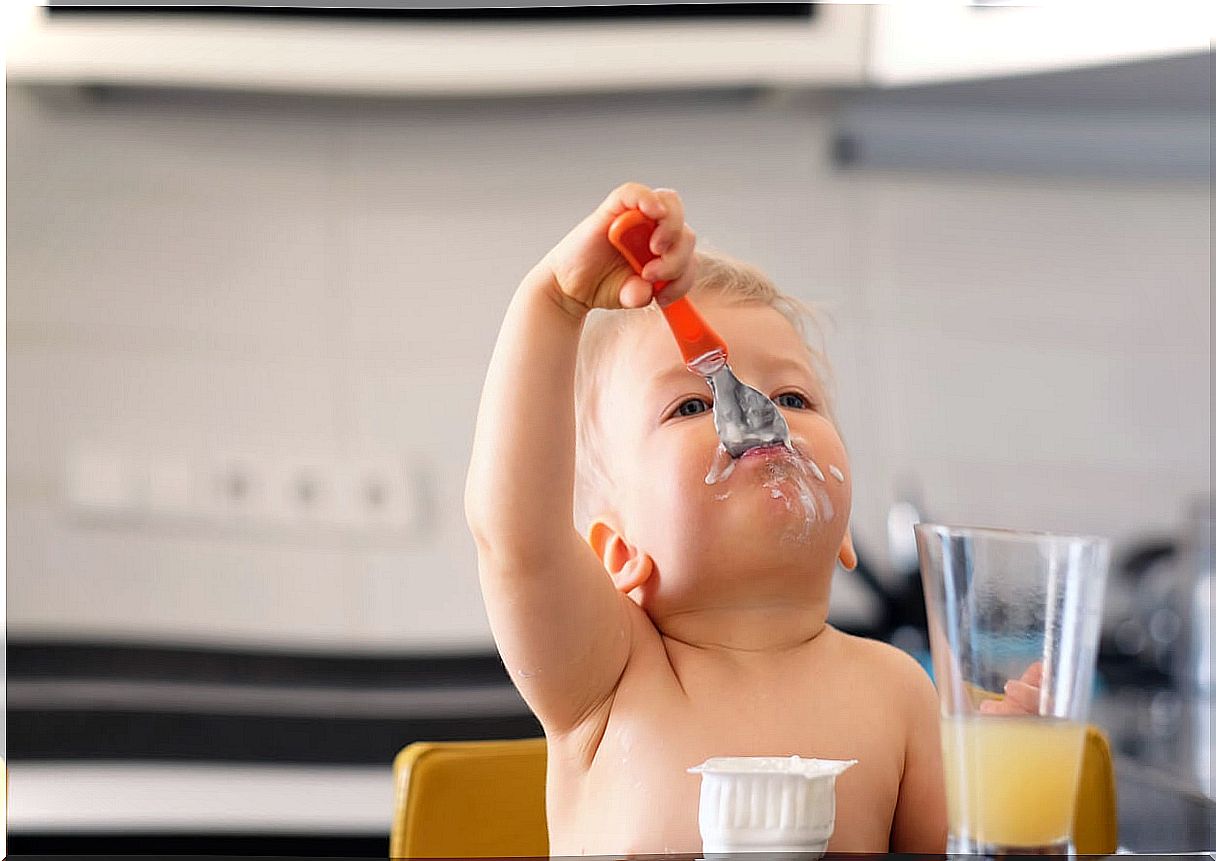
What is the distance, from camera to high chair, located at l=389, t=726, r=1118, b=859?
21.8 inches

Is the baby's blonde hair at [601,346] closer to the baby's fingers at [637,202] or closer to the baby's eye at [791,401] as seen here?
the baby's eye at [791,401]

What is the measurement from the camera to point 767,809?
319mm

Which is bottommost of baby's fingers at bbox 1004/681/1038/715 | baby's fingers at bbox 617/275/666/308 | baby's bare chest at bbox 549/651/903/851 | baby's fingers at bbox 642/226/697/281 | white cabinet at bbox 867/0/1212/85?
baby's bare chest at bbox 549/651/903/851

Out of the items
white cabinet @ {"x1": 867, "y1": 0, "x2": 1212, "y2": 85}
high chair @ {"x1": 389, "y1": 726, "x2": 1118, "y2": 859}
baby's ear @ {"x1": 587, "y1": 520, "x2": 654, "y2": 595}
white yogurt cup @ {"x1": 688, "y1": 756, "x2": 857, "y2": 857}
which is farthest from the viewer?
white cabinet @ {"x1": 867, "y1": 0, "x2": 1212, "y2": 85}

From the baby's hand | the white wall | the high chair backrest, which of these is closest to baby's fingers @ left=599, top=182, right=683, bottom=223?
the baby's hand

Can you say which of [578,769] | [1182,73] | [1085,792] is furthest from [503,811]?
[1182,73]

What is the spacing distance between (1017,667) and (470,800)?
1.02ft

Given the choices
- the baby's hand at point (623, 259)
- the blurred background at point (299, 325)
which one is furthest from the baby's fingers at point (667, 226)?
the blurred background at point (299, 325)

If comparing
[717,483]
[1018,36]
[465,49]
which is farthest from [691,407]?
[1018,36]

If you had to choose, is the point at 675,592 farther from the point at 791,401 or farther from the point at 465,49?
the point at 465,49

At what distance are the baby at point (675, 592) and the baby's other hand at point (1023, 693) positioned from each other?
90mm

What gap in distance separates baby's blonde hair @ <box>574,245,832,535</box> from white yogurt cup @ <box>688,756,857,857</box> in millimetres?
146

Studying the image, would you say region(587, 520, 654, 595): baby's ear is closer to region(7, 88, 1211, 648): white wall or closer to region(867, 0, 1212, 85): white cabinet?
region(7, 88, 1211, 648): white wall

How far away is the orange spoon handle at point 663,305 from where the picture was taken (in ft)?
1.06
